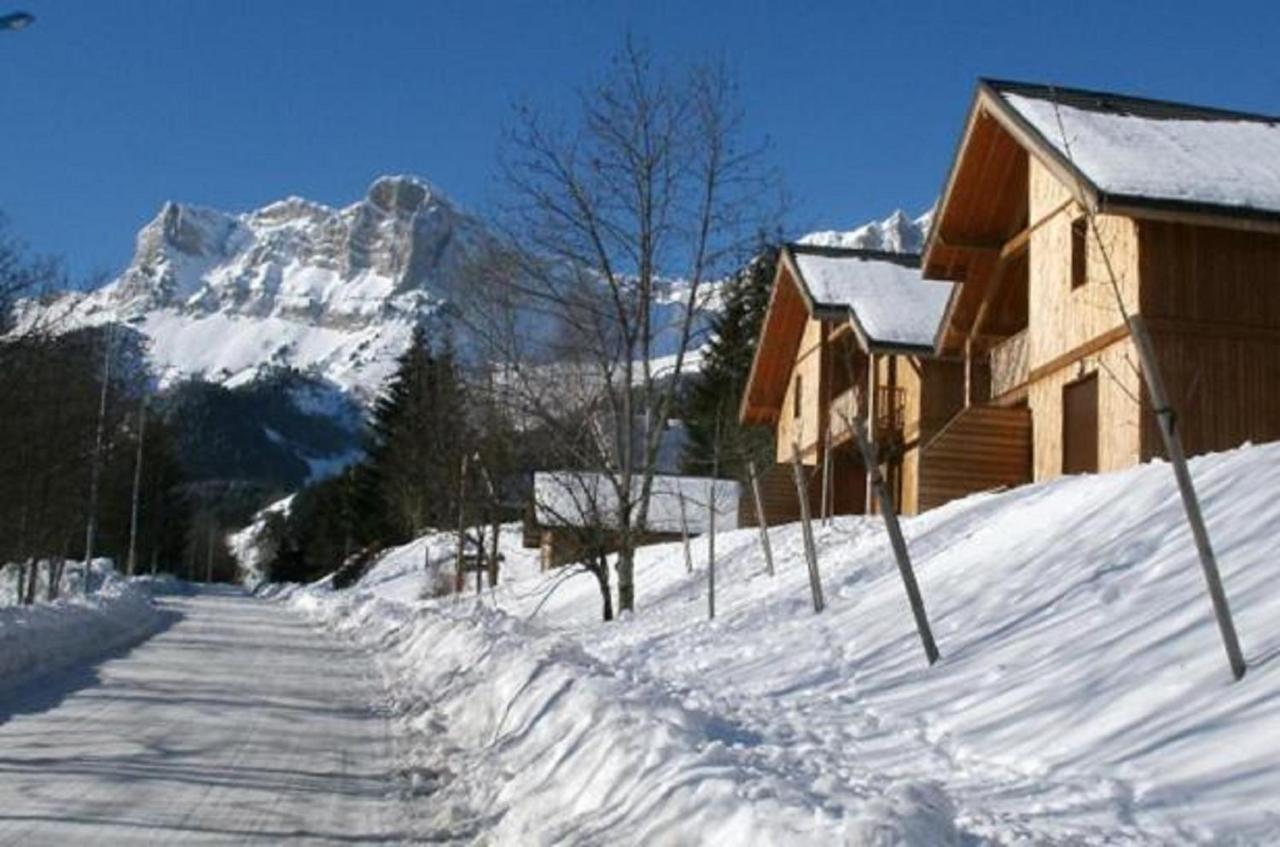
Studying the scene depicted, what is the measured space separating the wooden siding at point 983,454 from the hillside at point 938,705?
20.8 ft

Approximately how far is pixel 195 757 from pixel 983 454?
1620 cm

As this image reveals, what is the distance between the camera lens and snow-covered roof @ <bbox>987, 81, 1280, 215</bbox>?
19250mm

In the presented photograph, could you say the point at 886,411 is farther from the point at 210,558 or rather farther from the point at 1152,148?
the point at 210,558

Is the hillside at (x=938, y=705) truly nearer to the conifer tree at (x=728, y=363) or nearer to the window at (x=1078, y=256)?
the window at (x=1078, y=256)

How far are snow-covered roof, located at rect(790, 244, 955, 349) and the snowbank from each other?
48.8 ft

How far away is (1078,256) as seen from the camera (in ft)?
73.6

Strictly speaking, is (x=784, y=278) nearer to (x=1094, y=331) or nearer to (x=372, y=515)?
(x=1094, y=331)

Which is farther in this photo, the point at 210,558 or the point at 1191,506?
the point at 210,558

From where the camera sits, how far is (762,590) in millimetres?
19359

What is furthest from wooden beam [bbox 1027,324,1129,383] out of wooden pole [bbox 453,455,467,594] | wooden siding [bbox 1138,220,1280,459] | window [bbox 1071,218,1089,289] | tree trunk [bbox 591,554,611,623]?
wooden pole [bbox 453,455,467,594]

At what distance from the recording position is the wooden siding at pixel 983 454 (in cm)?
2423

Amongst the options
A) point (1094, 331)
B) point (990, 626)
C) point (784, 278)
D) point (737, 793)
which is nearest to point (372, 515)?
point (784, 278)

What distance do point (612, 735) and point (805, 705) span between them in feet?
10.5

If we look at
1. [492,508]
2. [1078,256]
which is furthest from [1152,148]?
[492,508]
